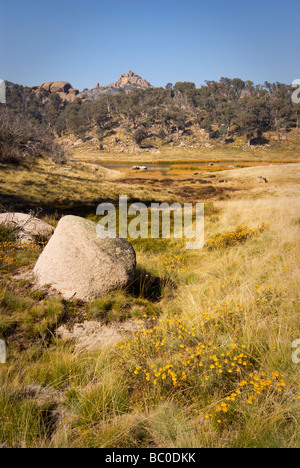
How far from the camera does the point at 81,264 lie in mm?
5129

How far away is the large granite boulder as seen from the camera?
16.6 feet

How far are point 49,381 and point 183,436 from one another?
1.62 metres

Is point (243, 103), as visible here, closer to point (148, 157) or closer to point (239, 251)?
point (148, 157)

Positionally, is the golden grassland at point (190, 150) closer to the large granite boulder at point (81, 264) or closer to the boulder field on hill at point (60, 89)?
the large granite boulder at point (81, 264)

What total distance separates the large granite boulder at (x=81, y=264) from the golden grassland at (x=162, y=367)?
26cm

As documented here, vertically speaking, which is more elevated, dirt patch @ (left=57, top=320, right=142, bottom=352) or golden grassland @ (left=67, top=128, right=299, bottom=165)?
golden grassland @ (left=67, top=128, right=299, bottom=165)

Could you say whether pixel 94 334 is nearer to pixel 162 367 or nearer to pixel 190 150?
pixel 162 367

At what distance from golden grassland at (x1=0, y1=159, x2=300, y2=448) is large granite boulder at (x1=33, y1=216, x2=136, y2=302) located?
0.26m

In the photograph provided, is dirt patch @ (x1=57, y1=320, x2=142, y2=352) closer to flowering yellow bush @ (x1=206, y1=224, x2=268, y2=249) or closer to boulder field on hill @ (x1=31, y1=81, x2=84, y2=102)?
flowering yellow bush @ (x1=206, y1=224, x2=268, y2=249)

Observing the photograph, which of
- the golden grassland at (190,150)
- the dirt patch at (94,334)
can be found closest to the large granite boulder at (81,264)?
the dirt patch at (94,334)

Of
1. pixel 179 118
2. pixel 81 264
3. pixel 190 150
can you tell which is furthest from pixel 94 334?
pixel 179 118

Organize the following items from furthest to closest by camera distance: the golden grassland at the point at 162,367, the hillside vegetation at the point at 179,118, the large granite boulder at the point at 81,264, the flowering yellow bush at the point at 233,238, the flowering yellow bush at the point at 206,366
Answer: the hillside vegetation at the point at 179,118, the flowering yellow bush at the point at 233,238, the large granite boulder at the point at 81,264, the flowering yellow bush at the point at 206,366, the golden grassland at the point at 162,367

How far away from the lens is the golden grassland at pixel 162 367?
7.29 feet

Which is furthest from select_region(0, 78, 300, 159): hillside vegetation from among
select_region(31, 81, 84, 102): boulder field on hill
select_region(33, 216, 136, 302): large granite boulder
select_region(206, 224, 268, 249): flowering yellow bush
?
select_region(33, 216, 136, 302): large granite boulder
